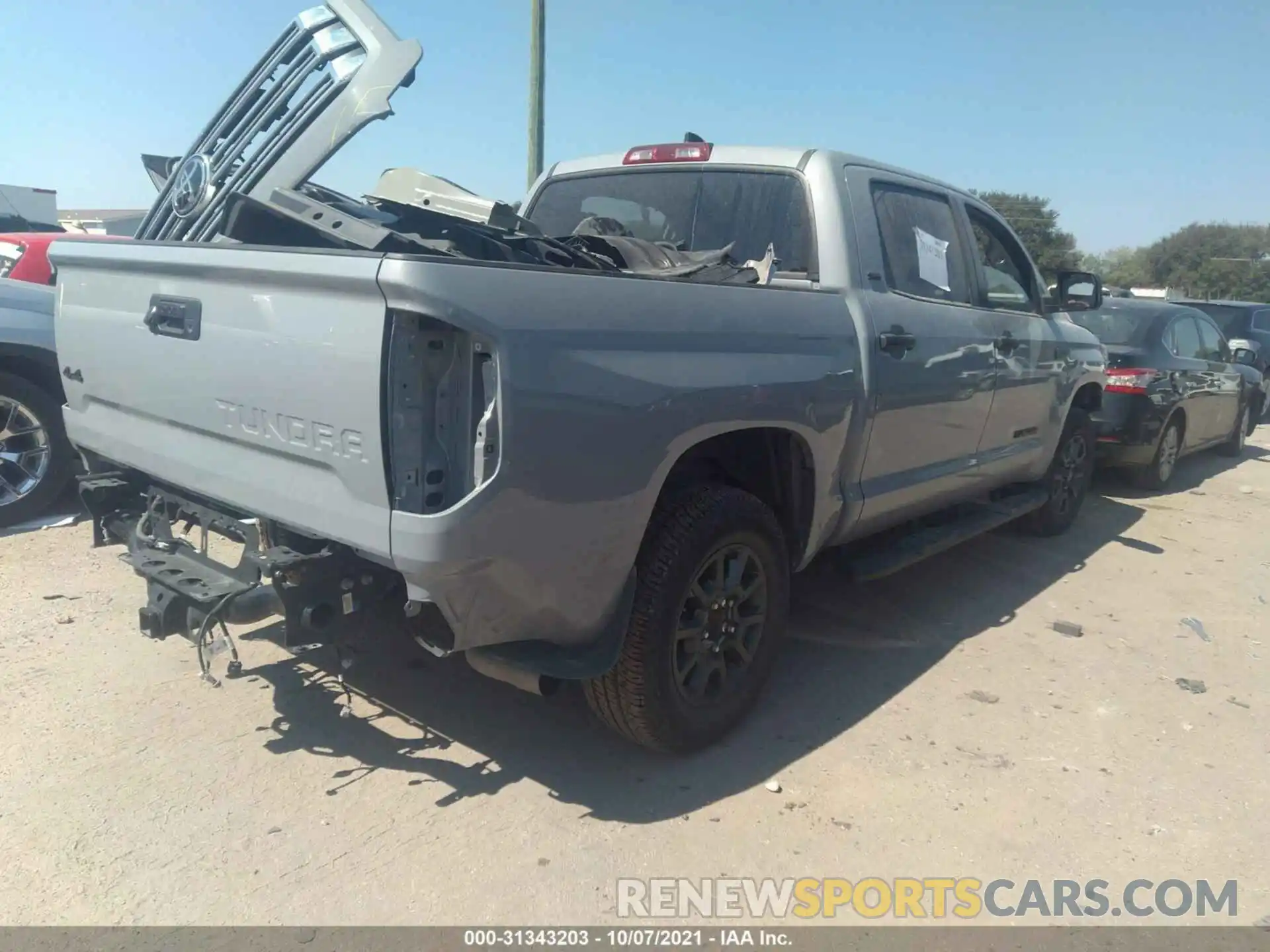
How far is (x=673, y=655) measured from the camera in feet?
9.78

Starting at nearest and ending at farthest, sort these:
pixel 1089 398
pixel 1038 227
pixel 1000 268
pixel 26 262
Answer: pixel 1000 268, pixel 26 262, pixel 1089 398, pixel 1038 227

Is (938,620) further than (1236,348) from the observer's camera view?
No

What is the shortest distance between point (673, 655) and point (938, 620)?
230 cm

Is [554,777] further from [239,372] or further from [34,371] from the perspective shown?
[34,371]

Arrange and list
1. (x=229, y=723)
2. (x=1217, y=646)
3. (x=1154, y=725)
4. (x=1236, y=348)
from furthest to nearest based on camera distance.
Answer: (x=1236, y=348), (x=1217, y=646), (x=1154, y=725), (x=229, y=723)

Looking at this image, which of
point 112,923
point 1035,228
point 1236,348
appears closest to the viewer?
point 112,923

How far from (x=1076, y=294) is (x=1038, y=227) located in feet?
118

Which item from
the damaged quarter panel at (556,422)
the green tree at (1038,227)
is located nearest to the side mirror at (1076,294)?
the damaged quarter panel at (556,422)

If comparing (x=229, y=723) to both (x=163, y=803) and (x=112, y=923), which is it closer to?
(x=163, y=803)

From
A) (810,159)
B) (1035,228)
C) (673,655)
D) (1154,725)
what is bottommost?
(1154,725)

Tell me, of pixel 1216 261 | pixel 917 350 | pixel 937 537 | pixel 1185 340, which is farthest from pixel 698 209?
pixel 1216 261

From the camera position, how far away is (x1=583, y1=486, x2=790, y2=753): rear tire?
2.88 metres

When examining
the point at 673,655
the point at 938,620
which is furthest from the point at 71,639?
the point at 938,620

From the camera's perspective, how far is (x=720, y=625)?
Result: 3227 mm
